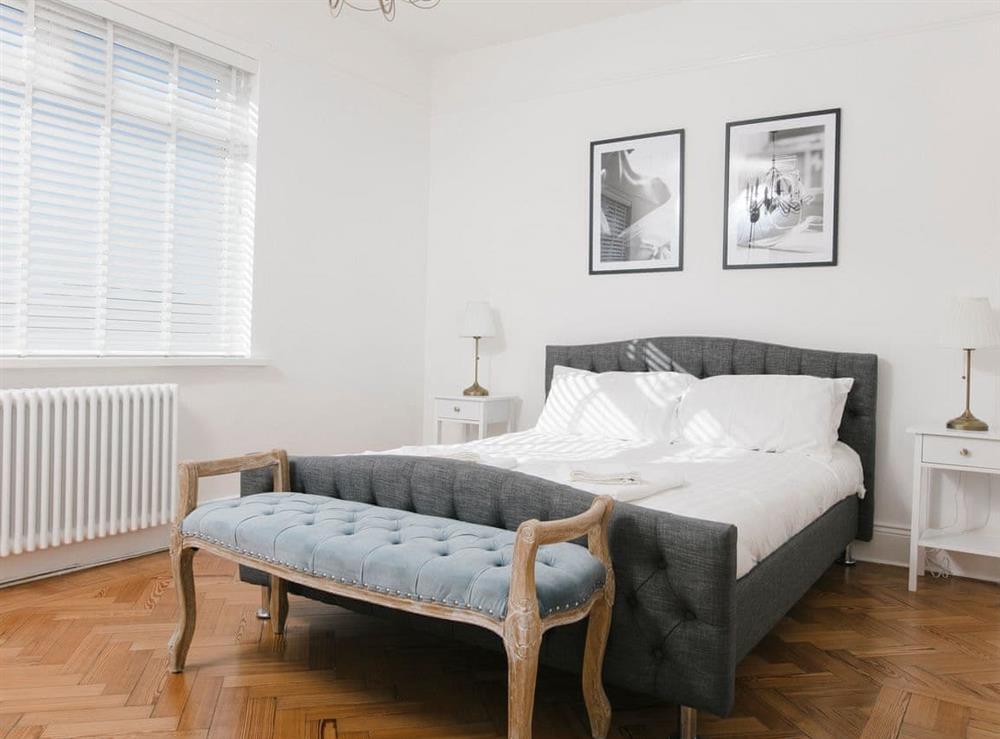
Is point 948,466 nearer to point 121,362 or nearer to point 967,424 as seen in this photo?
point 967,424

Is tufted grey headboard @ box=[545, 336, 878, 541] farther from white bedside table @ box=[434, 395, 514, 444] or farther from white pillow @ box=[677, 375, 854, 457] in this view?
white bedside table @ box=[434, 395, 514, 444]

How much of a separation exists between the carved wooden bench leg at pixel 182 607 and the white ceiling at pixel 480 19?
3167 mm

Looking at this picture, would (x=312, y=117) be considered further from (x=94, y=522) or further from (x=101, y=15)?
(x=94, y=522)

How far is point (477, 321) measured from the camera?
4.69 meters

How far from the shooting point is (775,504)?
244 cm

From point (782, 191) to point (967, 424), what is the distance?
1.39 metres

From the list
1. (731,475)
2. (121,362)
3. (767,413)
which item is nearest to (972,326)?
(767,413)

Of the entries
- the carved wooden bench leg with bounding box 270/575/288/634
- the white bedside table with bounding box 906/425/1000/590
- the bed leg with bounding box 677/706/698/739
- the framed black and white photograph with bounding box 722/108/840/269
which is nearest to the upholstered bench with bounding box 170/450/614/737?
the bed leg with bounding box 677/706/698/739

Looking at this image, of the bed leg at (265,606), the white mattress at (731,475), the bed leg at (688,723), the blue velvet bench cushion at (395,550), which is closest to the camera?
the blue velvet bench cushion at (395,550)

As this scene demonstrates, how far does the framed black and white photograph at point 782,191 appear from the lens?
381 cm

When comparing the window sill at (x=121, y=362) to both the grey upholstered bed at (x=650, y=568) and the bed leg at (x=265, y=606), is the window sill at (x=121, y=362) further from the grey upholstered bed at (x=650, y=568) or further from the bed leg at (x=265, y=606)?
the bed leg at (x=265, y=606)

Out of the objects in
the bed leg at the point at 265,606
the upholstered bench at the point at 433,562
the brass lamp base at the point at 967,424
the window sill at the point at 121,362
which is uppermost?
the window sill at the point at 121,362

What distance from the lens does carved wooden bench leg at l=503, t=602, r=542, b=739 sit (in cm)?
164

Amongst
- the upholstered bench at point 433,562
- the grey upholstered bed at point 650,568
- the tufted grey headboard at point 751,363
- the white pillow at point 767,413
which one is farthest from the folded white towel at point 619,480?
the tufted grey headboard at point 751,363
